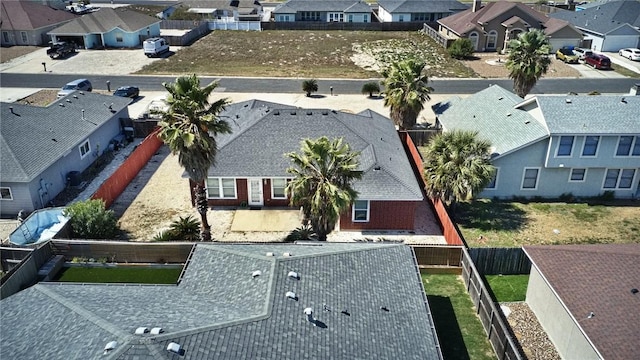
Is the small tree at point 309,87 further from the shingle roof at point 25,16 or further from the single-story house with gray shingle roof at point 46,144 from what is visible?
the shingle roof at point 25,16

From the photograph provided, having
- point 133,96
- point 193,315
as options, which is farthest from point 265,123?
point 133,96

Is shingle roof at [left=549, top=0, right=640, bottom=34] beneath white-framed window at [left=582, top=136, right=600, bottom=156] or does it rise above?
above

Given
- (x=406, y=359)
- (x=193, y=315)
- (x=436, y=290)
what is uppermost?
(x=193, y=315)

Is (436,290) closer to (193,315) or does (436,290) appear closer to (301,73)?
(193,315)

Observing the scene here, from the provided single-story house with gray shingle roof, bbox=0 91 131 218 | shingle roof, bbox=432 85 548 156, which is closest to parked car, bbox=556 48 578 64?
shingle roof, bbox=432 85 548 156

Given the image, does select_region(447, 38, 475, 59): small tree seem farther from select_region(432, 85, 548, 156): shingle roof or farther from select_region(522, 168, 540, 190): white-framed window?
select_region(522, 168, 540, 190): white-framed window

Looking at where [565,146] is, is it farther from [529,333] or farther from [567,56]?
[567,56]
